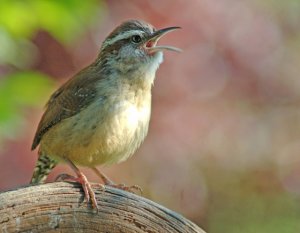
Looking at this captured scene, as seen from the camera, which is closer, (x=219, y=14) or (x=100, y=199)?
(x=100, y=199)

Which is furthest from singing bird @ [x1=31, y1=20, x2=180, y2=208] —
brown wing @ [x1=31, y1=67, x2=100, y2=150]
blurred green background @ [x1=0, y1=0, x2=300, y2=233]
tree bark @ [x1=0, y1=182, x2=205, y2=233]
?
blurred green background @ [x1=0, y1=0, x2=300, y2=233]

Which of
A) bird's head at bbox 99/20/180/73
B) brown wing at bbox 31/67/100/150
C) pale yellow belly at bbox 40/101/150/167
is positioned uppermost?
bird's head at bbox 99/20/180/73

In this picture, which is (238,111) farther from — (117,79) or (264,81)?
(117,79)

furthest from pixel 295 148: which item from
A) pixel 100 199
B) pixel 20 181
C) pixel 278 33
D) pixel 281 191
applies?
pixel 100 199

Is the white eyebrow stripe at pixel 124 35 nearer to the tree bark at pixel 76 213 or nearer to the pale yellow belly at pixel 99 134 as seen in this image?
the pale yellow belly at pixel 99 134

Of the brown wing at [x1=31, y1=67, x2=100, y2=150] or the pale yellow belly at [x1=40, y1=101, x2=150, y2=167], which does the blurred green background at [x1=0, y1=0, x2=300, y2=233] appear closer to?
the brown wing at [x1=31, y1=67, x2=100, y2=150]

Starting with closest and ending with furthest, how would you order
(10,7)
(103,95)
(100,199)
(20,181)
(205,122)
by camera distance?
1. (100,199)
2. (103,95)
3. (10,7)
4. (20,181)
5. (205,122)
